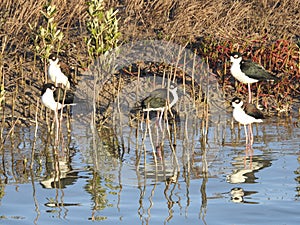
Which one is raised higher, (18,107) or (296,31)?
(296,31)

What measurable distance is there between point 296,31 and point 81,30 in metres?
4.56

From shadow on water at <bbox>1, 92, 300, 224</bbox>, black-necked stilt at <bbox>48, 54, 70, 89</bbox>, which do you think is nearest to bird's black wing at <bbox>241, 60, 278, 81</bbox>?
shadow on water at <bbox>1, 92, 300, 224</bbox>

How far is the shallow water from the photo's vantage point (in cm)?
730

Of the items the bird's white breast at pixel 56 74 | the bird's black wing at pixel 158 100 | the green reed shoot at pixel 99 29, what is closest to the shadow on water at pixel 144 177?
the bird's black wing at pixel 158 100

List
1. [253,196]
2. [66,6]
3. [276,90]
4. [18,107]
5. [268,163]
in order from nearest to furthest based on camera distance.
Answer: [253,196] → [268,163] → [18,107] → [276,90] → [66,6]

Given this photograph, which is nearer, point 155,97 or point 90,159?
point 90,159

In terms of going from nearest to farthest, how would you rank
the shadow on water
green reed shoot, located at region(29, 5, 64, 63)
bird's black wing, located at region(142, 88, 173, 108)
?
the shadow on water, bird's black wing, located at region(142, 88, 173, 108), green reed shoot, located at region(29, 5, 64, 63)

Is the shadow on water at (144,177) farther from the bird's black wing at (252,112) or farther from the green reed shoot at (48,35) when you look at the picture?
the green reed shoot at (48,35)

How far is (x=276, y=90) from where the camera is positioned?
1370 centimetres

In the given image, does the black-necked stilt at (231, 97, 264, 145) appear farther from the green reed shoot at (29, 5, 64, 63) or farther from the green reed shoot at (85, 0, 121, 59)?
the green reed shoot at (29, 5, 64, 63)

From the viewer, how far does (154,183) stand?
27.8ft

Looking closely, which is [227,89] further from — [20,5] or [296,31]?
[20,5]

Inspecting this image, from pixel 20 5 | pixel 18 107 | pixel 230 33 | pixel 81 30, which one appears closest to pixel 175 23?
pixel 230 33

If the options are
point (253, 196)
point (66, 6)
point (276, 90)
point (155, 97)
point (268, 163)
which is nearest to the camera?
point (253, 196)
